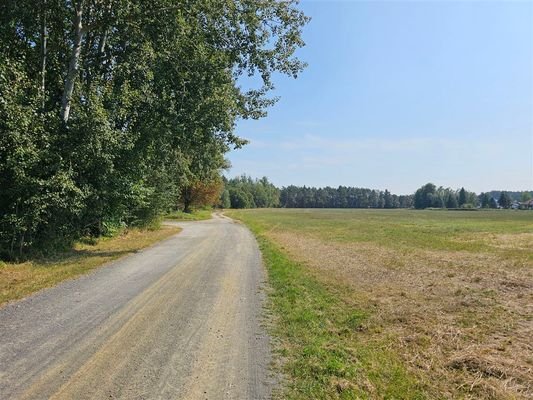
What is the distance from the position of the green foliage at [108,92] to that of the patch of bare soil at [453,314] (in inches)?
318

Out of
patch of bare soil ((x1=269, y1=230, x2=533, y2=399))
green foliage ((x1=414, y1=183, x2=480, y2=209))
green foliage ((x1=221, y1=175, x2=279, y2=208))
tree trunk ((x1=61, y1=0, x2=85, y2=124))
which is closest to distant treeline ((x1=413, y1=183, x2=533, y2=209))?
green foliage ((x1=414, y1=183, x2=480, y2=209))

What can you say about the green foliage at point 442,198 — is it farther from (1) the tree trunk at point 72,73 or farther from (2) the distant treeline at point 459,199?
(1) the tree trunk at point 72,73

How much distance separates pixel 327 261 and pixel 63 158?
34.7 ft

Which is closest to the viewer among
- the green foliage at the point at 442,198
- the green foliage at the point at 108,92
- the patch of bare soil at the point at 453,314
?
the patch of bare soil at the point at 453,314

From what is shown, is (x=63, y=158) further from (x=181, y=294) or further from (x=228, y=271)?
(x=181, y=294)

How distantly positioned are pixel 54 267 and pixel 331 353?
10271 millimetres

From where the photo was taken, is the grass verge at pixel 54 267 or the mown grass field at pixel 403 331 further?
the grass verge at pixel 54 267

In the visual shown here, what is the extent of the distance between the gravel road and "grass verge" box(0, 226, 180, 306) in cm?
57

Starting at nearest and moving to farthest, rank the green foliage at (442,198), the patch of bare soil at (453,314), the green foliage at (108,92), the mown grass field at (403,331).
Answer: the mown grass field at (403,331)
the patch of bare soil at (453,314)
the green foliage at (108,92)
the green foliage at (442,198)

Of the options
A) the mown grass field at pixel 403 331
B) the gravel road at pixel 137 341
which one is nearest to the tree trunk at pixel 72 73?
the gravel road at pixel 137 341

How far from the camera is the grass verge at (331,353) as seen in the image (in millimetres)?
4680

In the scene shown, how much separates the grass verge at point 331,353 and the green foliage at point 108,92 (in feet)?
30.2

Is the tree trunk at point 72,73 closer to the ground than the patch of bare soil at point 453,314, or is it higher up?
higher up

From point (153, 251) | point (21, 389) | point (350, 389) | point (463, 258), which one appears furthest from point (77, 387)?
point (463, 258)
